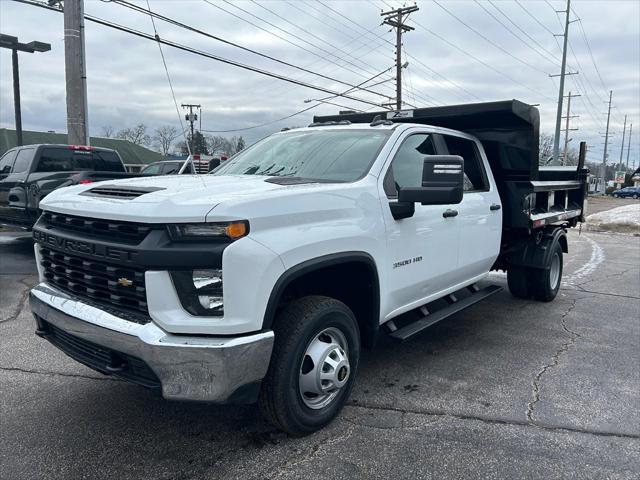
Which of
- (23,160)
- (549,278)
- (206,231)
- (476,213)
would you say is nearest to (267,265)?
(206,231)

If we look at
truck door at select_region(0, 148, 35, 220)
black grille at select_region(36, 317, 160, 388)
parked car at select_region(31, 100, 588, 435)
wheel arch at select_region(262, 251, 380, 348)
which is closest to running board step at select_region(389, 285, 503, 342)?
parked car at select_region(31, 100, 588, 435)

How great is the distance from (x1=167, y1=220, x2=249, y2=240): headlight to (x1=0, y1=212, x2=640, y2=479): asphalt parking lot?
1.31 m

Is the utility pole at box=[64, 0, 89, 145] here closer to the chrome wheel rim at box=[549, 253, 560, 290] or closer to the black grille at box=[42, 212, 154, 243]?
the black grille at box=[42, 212, 154, 243]

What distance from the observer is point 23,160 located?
984 cm

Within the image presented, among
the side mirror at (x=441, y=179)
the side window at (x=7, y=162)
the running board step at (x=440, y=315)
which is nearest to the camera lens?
the side mirror at (x=441, y=179)

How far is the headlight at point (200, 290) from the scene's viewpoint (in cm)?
259

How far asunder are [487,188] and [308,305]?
2985 mm

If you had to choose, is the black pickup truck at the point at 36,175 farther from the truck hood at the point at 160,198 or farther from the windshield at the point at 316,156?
the truck hood at the point at 160,198

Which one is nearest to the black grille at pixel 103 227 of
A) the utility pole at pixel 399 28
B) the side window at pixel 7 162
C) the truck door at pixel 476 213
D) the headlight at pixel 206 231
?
the headlight at pixel 206 231

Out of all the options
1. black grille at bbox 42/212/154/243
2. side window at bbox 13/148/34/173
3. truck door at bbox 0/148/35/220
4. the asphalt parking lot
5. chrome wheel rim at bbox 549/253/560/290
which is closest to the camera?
black grille at bbox 42/212/154/243

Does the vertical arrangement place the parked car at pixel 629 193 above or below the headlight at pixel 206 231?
below

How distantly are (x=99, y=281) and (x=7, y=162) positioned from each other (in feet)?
30.3

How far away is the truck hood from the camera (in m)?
2.61

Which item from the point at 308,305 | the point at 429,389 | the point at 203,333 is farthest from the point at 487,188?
the point at 203,333
